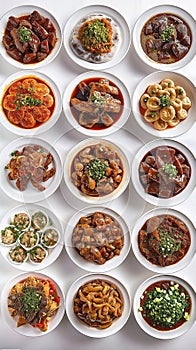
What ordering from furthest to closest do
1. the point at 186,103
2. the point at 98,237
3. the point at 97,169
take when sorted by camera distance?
1. the point at 186,103
2. the point at 98,237
3. the point at 97,169

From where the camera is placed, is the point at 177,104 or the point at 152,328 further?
the point at 177,104

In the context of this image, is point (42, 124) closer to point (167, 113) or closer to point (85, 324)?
point (167, 113)

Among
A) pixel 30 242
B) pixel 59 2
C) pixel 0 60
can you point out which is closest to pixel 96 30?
pixel 59 2

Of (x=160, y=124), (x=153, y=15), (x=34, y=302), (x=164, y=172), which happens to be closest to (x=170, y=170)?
(x=164, y=172)

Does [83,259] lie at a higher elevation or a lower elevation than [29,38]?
lower

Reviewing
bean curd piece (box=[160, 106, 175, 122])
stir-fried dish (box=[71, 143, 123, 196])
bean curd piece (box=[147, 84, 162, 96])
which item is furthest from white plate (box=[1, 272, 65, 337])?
bean curd piece (box=[147, 84, 162, 96])

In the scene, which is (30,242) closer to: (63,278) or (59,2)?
(63,278)

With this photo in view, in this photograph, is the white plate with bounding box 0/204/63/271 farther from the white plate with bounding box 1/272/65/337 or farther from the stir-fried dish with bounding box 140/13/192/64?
the stir-fried dish with bounding box 140/13/192/64
